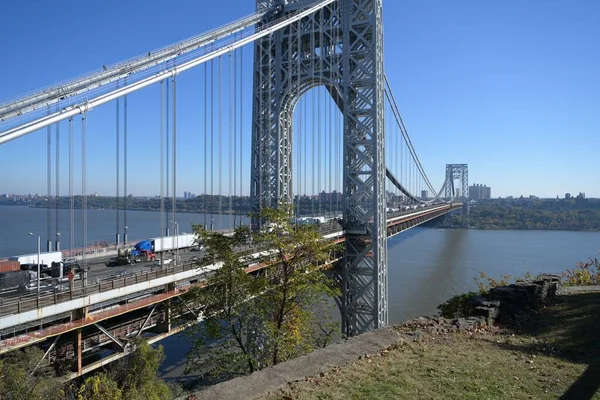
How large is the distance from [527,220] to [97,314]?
351ft

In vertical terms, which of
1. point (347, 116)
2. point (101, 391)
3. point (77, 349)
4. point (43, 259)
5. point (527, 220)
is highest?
point (347, 116)

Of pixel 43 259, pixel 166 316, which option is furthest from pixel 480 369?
pixel 43 259

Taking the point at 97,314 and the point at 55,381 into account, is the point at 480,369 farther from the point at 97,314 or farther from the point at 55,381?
the point at 97,314

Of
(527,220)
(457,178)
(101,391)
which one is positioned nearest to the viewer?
(101,391)

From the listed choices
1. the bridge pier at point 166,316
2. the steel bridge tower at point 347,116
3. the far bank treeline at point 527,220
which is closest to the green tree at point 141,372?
the bridge pier at point 166,316

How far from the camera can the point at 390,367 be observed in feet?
19.7

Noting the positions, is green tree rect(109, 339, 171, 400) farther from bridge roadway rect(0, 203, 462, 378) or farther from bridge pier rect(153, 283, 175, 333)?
bridge pier rect(153, 283, 175, 333)

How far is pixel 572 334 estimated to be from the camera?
25.5 ft

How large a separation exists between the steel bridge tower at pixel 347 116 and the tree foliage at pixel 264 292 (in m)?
11.4

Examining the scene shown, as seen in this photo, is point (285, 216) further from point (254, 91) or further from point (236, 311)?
point (254, 91)

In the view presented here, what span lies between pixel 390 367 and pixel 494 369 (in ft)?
4.95

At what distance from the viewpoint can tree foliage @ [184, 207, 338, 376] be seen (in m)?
9.13

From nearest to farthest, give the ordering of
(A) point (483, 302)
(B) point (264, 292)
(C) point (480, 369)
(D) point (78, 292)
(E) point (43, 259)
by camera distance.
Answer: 1. (C) point (480, 369)
2. (D) point (78, 292)
3. (A) point (483, 302)
4. (B) point (264, 292)
5. (E) point (43, 259)

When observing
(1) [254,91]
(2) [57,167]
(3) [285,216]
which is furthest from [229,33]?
(3) [285,216]
